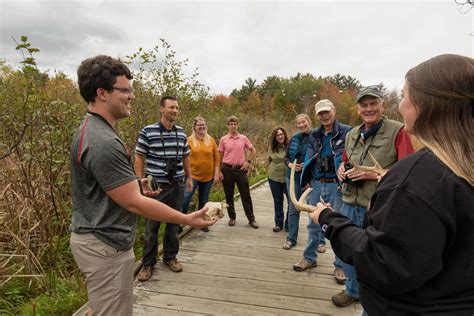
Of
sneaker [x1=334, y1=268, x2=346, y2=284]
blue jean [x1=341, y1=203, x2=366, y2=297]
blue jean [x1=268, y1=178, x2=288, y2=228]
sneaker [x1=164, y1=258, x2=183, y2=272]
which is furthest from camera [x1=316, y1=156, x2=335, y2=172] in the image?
sneaker [x1=164, y1=258, x2=183, y2=272]

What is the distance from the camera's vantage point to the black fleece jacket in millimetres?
1006

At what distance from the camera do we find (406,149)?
8.42 ft

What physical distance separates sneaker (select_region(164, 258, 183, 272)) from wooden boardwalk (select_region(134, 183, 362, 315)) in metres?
0.05

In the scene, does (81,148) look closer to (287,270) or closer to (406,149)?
(406,149)

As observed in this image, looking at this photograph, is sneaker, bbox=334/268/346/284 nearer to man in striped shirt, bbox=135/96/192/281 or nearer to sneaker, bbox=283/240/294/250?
sneaker, bbox=283/240/294/250

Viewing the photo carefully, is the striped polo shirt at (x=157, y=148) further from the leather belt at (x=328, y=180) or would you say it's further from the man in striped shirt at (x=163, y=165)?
the leather belt at (x=328, y=180)

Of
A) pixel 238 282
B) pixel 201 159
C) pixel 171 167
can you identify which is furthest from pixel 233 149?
pixel 238 282

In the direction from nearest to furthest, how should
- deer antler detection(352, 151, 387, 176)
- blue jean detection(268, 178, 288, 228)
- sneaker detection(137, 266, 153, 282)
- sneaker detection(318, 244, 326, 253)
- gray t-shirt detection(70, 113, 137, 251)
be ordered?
gray t-shirt detection(70, 113, 137, 251) < deer antler detection(352, 151, 387, 176) < sneaker detection(137, 266, 153, 282) < sneaker detection(318, 244, 326, 253) < blue jean detection(268, 178, 288, 228)

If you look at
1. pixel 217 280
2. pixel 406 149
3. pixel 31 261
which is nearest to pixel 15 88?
pixel 31 261

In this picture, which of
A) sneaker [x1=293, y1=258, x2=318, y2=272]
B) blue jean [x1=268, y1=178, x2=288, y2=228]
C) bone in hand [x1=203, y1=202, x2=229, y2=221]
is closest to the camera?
bone in hand [x1=203, y1=202, x2=229, y2=221]

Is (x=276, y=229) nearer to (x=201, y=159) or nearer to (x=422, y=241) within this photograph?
(x=201, y=159)

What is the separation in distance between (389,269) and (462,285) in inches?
10.4

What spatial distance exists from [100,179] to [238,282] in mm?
2493

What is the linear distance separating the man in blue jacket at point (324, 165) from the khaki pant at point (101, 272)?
259cm
